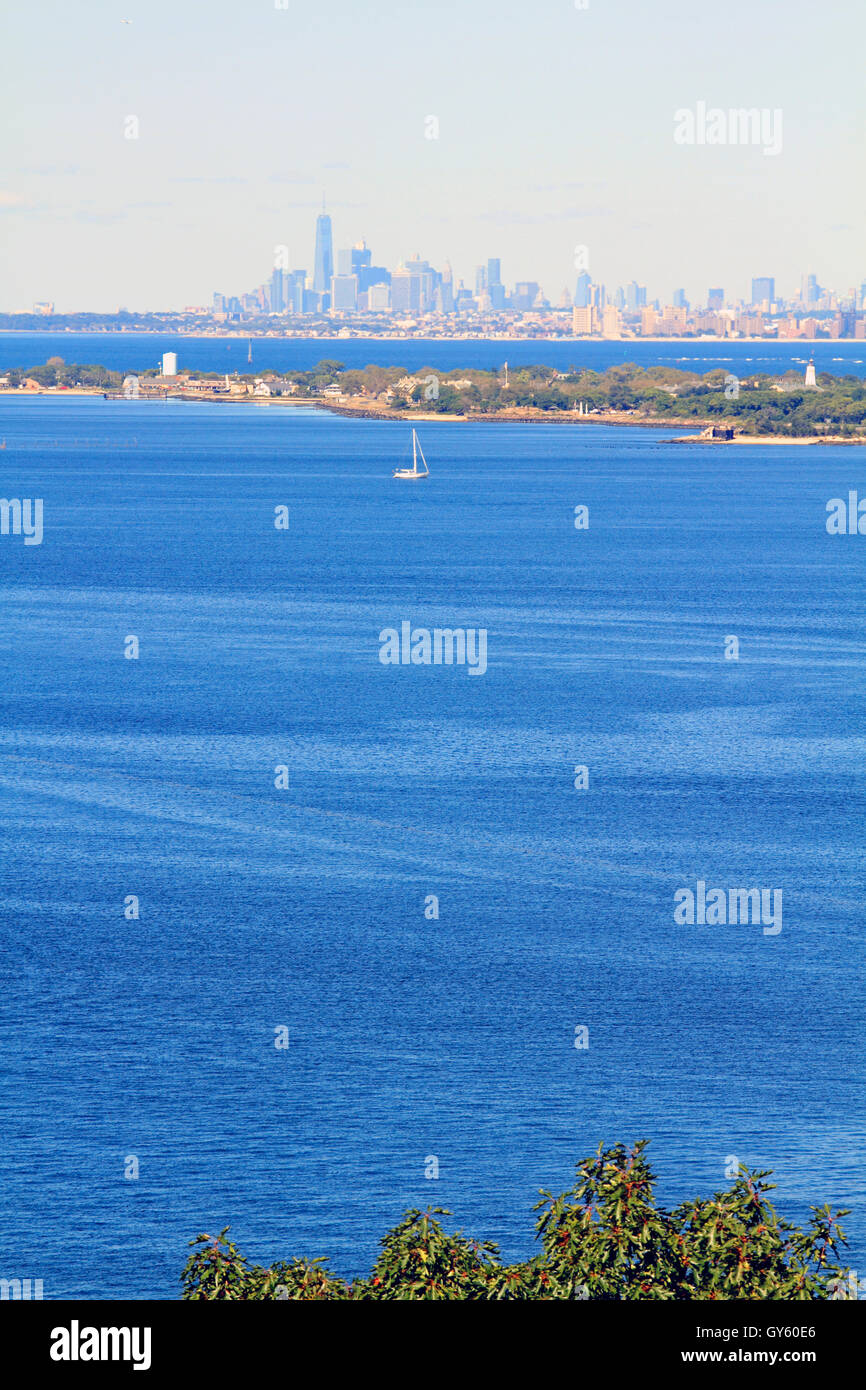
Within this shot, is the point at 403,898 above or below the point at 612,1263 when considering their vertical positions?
above

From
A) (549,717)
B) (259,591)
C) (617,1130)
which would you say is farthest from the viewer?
(259,591)

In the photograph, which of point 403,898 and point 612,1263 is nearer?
point 612,1263

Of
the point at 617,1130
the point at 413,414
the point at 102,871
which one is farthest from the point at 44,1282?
the point at 413,414

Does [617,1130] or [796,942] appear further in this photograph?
[796,942]

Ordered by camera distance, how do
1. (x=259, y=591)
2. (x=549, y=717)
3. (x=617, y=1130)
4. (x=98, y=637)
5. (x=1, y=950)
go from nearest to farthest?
(x=617, y=1130) < (x=1, y=950) < (x=549, y=717) < (x=98, y=637) < (x=259, y=591)

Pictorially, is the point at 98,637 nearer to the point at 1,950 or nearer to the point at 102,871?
the point at 102,871

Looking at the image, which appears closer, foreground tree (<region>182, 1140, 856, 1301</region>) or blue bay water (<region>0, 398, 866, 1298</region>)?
foreground tree (<region>182, 1140, 856, 1301</region>)

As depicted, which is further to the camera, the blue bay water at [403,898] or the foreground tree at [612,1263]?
the blue bay water at [403,898]
